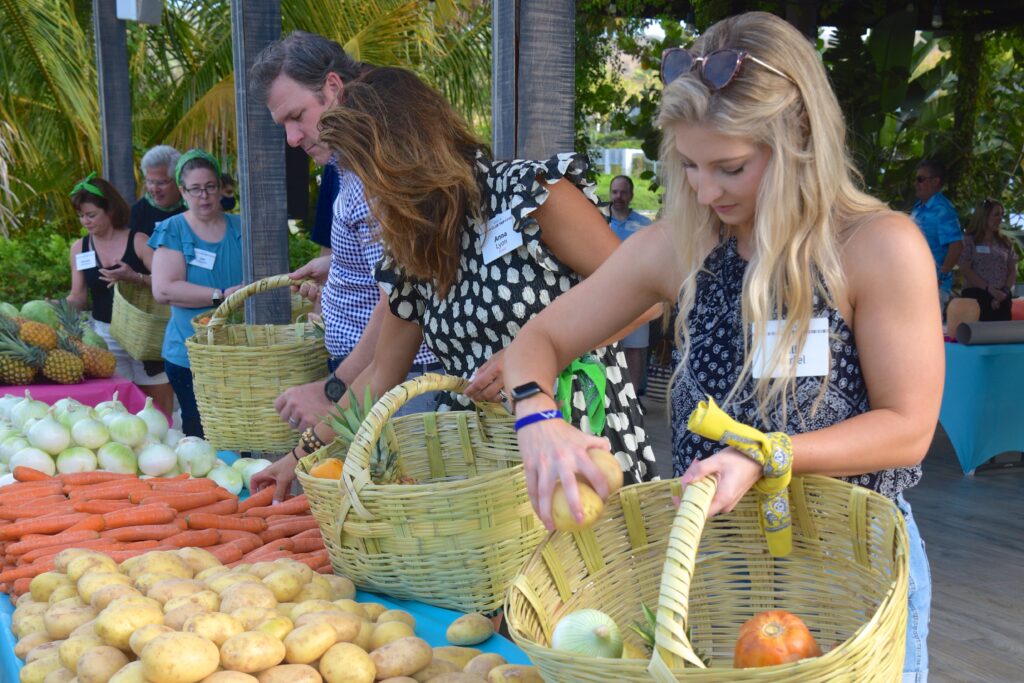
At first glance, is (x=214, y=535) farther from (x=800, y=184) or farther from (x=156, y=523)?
(x=800, y=184)

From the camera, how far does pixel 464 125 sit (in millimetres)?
2000

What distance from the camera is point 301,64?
7.84ft

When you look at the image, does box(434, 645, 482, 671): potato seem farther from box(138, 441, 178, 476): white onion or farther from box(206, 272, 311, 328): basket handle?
box(206, 272, 311, 328): basket handle

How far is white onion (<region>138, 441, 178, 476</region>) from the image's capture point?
101 inches

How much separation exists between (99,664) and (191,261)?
324cm

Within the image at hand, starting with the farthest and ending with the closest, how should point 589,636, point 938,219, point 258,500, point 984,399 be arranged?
point 938,219 → point 984,399 → point 258,500 → point 589,636

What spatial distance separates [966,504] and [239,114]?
4111 millimetres

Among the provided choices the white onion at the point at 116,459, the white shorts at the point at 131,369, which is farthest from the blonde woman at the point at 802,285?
the white shorts at the point at 131,369

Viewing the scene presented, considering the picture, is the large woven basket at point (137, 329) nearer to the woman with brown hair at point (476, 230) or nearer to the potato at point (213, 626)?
the woman with brown hair at point (476, 230)

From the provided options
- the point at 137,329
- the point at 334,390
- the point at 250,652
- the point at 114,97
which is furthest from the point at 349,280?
the point at 114,97

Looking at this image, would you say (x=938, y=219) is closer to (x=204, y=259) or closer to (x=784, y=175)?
(x=204, y=259)

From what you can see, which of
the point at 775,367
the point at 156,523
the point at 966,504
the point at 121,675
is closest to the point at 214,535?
the point at 156,523

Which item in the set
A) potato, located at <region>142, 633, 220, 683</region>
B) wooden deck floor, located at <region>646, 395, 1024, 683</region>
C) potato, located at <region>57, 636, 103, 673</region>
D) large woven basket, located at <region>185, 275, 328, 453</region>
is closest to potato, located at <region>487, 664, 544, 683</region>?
potato, located at <region>142, 633, 220, 683</region>

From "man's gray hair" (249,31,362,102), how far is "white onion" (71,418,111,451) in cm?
98
